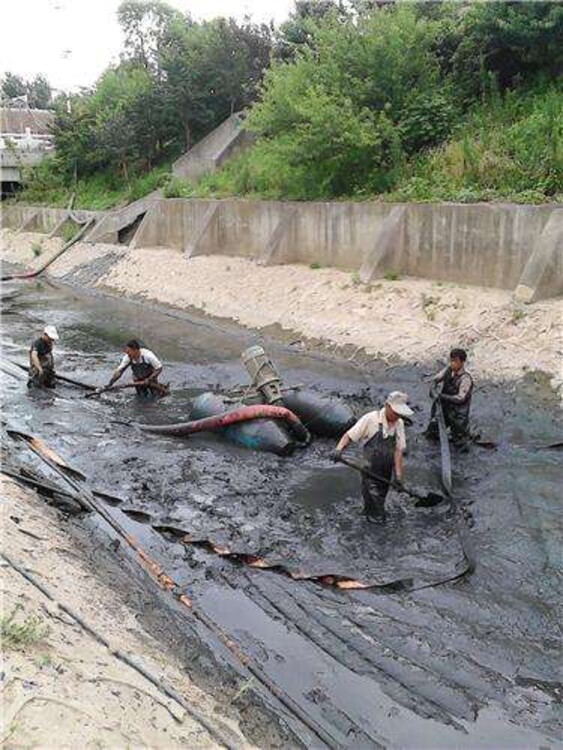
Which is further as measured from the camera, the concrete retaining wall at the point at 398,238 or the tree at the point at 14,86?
the tree at the point at 14,86

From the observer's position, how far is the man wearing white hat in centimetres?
1284

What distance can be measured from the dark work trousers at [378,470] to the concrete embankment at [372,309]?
4.88m

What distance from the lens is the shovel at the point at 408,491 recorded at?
7501mm

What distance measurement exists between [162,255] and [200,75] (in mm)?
12593

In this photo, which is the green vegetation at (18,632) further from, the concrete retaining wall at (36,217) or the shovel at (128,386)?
the concrete retaining wall at (36,217)

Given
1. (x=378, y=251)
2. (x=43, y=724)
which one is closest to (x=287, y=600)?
(x=43, y=724)

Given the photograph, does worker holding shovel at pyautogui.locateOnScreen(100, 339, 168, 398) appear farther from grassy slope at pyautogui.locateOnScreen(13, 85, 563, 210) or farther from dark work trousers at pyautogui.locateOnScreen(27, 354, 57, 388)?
grassy slope at pyautogui.locateOnScreen(13, 85, 563, 210)

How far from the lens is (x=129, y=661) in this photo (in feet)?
15.9

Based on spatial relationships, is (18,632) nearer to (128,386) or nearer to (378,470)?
(378,470)

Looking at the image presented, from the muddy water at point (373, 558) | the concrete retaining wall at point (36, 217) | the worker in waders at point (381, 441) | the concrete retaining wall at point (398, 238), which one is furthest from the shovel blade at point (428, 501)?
the concrete retaining wall at point (36, 217)

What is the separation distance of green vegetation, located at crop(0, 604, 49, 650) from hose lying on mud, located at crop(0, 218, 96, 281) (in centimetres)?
2683

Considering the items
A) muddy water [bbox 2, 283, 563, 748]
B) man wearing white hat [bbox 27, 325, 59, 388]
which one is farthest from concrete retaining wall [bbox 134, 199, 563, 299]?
man wearing white hat [bbox 27, 325, 59, 388]

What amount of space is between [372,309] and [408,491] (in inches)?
317

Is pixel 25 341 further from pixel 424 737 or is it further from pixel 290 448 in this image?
pixel 424 737
